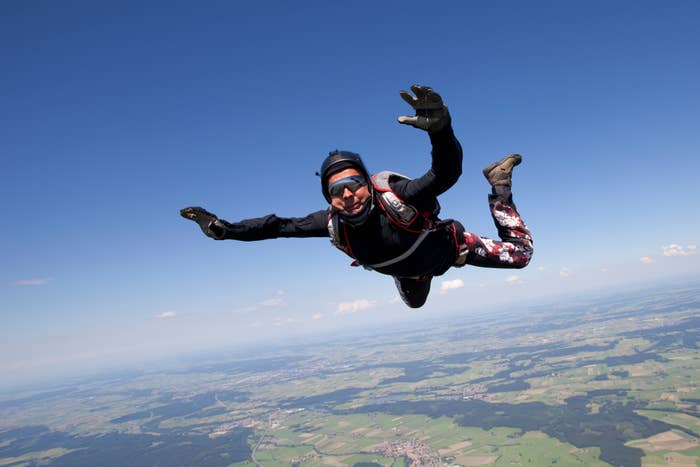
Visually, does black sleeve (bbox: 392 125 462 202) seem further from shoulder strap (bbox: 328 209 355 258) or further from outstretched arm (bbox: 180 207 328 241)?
outstretched arm (bbox: 180 207 328 241)

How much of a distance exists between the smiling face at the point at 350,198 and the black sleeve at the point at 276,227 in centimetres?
58

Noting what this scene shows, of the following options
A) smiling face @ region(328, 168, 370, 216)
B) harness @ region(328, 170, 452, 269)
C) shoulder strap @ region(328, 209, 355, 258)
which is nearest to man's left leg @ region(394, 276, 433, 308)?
harness @ region(328, 170, 452, 269)

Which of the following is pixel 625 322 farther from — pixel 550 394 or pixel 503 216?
pixel 503 216

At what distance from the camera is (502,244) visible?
172 inches

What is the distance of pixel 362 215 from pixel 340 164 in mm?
532

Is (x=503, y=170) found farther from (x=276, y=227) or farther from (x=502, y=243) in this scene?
(x=276, y=227)

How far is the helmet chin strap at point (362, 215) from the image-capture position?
10.9ft

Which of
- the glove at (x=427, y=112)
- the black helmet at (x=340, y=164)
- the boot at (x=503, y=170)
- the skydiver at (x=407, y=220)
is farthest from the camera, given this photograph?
the boot at (x=503, y=170)

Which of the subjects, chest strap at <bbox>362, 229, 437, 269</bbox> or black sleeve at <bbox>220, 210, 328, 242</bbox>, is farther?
black sleeve at <bbox>220, 210, 328, 242</bbox>

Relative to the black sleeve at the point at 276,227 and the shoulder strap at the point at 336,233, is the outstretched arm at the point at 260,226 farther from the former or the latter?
the shoulder strap at the point at 336,233

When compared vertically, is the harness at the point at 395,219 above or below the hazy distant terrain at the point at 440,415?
above

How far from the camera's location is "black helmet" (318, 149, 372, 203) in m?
3.44

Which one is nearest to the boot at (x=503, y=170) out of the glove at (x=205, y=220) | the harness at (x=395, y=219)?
the harness at (x=395, y=219)

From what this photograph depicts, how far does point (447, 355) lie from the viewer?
5443 inches
